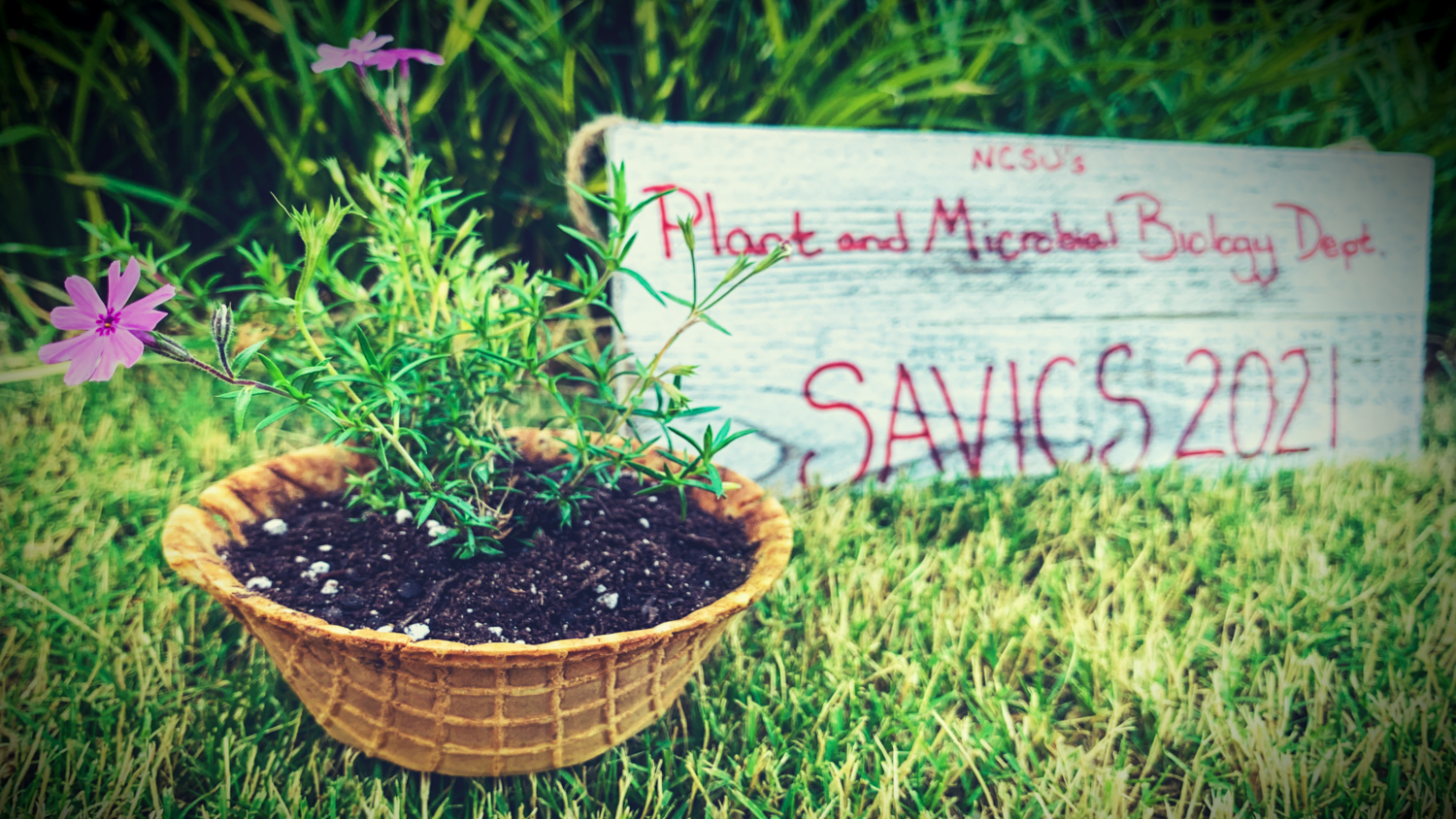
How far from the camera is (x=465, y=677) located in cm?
67

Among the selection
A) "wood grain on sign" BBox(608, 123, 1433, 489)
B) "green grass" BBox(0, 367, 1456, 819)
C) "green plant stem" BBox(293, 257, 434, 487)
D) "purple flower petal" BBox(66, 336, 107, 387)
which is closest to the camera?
"purple flower petal" BBox(66, 336, 107, 387)

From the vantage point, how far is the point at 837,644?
0.96 metres

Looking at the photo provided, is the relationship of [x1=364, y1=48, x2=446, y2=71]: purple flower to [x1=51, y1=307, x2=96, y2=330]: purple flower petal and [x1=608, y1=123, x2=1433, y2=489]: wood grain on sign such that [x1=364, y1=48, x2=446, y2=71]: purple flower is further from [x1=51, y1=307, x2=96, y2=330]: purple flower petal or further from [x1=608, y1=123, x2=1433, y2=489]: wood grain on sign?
[x1=608, y1=123, x2=1433, y2=489]: wood grain on sign

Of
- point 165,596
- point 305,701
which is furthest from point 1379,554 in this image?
point 165,596

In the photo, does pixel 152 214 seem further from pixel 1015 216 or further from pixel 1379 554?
pixel 1379 554

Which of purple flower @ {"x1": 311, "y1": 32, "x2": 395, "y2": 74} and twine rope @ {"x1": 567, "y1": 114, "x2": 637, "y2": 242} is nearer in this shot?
purple flower @ {"x1": 311, "y1": 32, "x2": 395, "y2": 74}

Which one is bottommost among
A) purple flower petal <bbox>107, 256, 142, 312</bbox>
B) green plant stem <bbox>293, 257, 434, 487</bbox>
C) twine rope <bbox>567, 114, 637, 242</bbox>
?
green plant stem <bbox>293, 257, 434, 487</bbox>

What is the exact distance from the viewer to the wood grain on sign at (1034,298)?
4.25ft

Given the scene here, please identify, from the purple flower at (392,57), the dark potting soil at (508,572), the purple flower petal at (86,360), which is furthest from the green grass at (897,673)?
the purple flower at (392,57)

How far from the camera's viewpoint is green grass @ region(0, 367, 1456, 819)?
779mm

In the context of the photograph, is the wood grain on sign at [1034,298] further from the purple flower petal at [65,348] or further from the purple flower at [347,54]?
the purple flower petal at [65,348]

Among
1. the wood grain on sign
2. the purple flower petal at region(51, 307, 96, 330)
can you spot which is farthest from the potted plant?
the wood grain on sign

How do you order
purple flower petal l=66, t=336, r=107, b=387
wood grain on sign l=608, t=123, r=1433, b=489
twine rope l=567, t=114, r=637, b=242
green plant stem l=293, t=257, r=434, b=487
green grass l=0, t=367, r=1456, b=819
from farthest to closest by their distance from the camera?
wood grain on sign l=608, t=123, r=1433, b=489
twine rope l=567, t=114, r=637, b=242
green grass l=0, t=367, r=1456, b=819
green plant stem l=293, t=257, r=434, b=487
purple flower petal l=66, t=336, r=107, b=387

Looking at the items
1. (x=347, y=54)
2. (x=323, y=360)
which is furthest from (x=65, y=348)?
(x=347, y=54)
